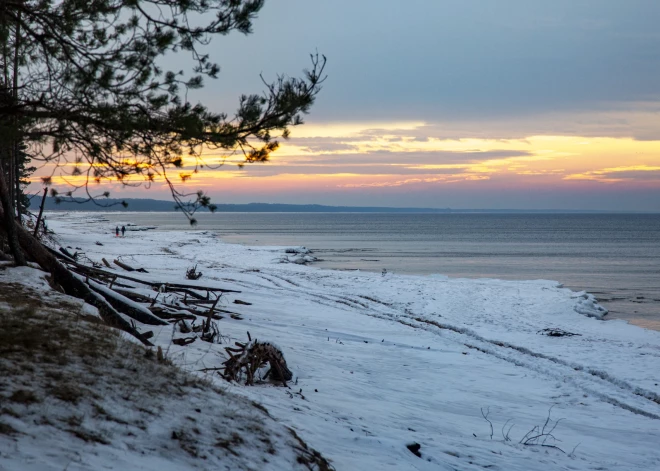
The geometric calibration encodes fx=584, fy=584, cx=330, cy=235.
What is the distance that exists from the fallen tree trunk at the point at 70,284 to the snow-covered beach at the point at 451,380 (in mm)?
591

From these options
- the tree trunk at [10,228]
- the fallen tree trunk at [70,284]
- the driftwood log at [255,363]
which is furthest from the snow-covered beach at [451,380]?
the tree trunk at [10,228]

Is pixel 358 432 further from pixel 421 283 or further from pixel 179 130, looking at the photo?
pixel 421 283

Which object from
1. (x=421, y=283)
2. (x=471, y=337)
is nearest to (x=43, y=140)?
(x=471, y=337)

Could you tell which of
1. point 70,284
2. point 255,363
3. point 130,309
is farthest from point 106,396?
point 70,284

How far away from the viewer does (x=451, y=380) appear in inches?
415

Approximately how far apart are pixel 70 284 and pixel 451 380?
6.77m

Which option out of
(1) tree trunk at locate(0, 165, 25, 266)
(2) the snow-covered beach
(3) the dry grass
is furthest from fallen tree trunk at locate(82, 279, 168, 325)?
(3) the dry grass

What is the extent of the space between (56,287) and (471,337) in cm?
1019

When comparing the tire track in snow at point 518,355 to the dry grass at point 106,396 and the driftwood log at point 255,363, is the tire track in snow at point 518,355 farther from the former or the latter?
the dry grass at point 106,396

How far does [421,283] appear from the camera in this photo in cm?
2723

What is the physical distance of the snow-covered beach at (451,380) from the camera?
6613 mm

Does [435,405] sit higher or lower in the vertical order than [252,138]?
lower

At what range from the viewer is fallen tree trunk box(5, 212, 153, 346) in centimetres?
880

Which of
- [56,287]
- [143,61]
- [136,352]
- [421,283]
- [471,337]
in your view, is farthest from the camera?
[421,283]
